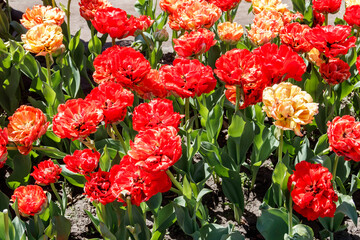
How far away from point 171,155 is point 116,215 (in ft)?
1.57

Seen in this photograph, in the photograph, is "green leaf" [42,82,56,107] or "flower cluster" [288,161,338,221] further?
"green leaf" [42,82,56,107]

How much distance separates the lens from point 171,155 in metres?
1.31

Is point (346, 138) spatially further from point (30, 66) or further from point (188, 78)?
point (30, 66)

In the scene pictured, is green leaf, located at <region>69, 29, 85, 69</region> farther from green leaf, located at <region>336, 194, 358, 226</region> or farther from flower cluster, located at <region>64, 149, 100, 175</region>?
green leaf, located at <region>336, 194, 358, 226</region>

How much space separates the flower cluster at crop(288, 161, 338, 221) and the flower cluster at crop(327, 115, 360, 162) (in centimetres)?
8

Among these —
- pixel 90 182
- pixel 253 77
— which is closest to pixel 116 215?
pixel 90 182

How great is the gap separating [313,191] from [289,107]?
0.26 m

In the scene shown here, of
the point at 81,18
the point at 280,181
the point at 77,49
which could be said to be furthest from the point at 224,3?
the point at 81,18

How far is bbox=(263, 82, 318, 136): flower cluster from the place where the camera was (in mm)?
1378

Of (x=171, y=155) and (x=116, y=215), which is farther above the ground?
(x=171, y=155)

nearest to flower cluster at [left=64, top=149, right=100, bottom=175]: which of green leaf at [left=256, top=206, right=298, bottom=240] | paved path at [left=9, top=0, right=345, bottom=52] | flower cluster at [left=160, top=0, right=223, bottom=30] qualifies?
green leaf at [left=256, top=206, right=298, bottom=240]

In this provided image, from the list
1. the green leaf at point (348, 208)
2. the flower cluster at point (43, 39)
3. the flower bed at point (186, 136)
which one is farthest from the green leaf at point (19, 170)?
the green leaf at point (348, 208)

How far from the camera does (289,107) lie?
1371 millimetres

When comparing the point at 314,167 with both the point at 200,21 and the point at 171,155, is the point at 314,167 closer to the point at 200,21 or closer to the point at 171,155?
the point at 171,155
